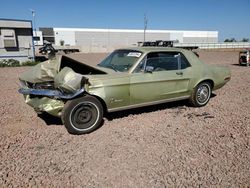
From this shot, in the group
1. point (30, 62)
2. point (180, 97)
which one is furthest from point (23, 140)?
point (30, 62)

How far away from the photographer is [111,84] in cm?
423

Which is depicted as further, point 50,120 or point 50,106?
point 50,120

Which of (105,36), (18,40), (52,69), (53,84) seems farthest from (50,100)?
(105,36)

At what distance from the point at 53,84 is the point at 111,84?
111 cm

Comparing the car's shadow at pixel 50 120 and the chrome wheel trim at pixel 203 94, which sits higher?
the chrome wheel trim at pixel 203 94

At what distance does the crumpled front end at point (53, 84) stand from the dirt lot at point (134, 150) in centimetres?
53

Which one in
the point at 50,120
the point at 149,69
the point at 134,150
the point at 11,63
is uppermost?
the point at 11,63

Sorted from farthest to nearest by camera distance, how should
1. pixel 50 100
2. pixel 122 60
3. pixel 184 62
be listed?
pixel 184 62, pixel 122 60, pixel 50 100

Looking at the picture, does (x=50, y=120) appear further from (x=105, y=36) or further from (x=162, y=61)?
(x=105, y=36)

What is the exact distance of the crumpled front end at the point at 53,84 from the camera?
155 inches

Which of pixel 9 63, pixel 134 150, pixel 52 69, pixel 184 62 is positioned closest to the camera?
pixel 134 150

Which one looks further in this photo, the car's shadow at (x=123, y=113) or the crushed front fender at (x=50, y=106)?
the car's shadow at (x=123, y=113)

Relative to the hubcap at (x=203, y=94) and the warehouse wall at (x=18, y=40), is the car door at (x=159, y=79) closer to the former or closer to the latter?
the hubcap at (x=203, y=94)

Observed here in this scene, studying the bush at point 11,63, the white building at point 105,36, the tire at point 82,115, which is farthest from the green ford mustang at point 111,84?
the white building at point 105,36
